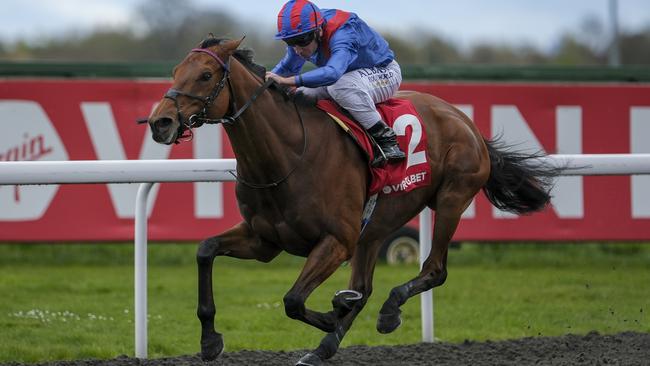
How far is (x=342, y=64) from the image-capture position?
463 centimetres

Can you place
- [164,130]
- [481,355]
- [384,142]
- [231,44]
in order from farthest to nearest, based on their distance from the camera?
[481,355], [384,142], [231,44], [164,130]

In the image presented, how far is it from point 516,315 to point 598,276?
142 centimetres

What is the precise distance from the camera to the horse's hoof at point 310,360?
473 centimetres

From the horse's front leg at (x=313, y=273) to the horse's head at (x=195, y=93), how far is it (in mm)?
716

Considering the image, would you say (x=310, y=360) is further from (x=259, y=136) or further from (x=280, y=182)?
(x=259, y=136)

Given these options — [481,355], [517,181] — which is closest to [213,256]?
[481,355]

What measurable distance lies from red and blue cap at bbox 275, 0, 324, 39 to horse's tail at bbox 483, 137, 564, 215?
1.53m

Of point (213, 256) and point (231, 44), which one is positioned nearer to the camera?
point (231, 44)

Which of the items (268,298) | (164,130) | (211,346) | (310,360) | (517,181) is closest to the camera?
(164,130)

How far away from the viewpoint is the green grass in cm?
603

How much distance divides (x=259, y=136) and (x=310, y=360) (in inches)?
40.4

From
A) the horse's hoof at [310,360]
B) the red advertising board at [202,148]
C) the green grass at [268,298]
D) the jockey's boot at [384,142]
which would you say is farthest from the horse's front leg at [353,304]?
the red advertising board at [202,148]

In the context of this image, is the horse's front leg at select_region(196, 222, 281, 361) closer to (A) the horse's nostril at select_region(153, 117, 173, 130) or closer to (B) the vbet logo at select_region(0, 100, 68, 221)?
(A) the horse's nostril at select_region(153, 117, 173, 130)

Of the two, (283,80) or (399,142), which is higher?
(283,80)
